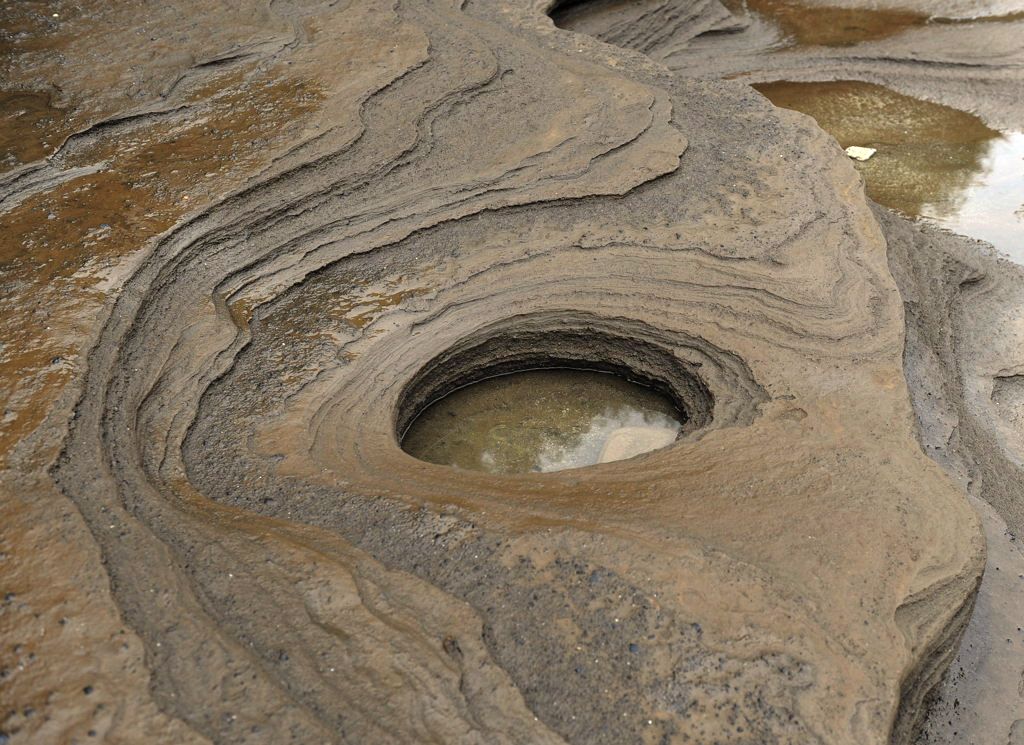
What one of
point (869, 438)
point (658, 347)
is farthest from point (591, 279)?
point (869, 438)

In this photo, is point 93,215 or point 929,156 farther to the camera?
point 929,156

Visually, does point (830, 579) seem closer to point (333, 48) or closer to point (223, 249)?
point (223, 249)

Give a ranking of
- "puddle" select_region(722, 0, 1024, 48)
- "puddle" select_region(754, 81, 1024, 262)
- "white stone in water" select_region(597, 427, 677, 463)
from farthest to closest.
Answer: "puddle" select_region(722, 0, 1024, 48)
"puddle" select_region(754, 81, 1024, 262)
"white stone in water" select_region(597, 427, 677, 463)

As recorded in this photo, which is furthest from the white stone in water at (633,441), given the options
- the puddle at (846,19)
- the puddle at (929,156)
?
the puddle at (846,19)

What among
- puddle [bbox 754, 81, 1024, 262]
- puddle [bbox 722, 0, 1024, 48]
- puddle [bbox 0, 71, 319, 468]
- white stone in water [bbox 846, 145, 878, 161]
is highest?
puddle [bbox 0, 71, 319, 468]

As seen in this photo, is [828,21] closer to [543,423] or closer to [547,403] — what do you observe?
[547,403]

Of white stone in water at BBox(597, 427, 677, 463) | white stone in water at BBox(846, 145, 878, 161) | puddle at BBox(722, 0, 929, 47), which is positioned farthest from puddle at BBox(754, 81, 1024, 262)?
white stone in water at BBox(597, 427, 677, 463)

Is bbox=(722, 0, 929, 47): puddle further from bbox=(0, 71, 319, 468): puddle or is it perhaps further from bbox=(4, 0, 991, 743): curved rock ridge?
bbox=(0, 71, 319, 468): puddle

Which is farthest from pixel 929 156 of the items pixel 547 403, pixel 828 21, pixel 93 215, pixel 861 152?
pixel 93 215
